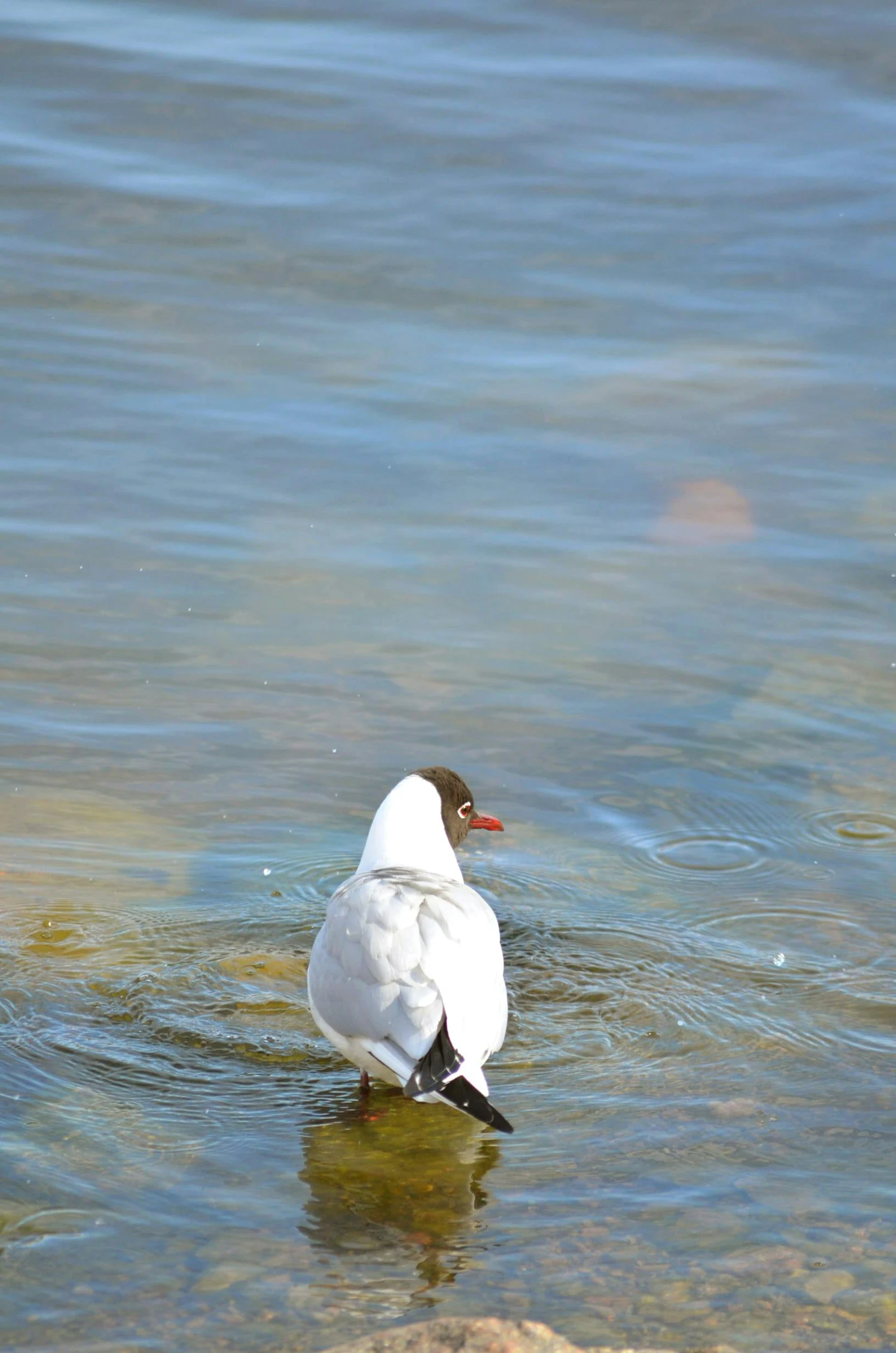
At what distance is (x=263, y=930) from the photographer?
5.66m

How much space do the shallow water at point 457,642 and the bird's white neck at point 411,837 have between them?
14.9 inches

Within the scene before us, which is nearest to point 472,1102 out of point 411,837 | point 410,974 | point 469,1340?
point 410,974

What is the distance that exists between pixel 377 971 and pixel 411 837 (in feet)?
3.32

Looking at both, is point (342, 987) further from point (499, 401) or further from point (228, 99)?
point (228, 99)

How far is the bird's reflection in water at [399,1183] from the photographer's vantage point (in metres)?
3.89

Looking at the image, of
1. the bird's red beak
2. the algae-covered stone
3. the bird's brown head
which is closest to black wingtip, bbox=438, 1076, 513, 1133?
the algae-covered stone

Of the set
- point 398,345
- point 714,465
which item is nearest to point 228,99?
point 398,345

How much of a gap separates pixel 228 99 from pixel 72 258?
10.3 ft

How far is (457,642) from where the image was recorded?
827 cm

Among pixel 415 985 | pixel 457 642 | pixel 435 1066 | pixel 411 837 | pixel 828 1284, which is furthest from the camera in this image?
pixel 457 642

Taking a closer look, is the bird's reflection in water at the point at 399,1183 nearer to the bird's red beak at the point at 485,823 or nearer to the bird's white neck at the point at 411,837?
the bird's white neck at the point at 411,837

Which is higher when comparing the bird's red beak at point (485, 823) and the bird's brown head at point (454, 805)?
the bird's brown head at point (454, 805)

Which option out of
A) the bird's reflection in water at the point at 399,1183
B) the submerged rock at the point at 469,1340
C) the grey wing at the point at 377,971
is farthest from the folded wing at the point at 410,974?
the submerged rock at the point at 469,1340

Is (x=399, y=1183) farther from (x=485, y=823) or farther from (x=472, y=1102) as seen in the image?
(x=485, y=823)
